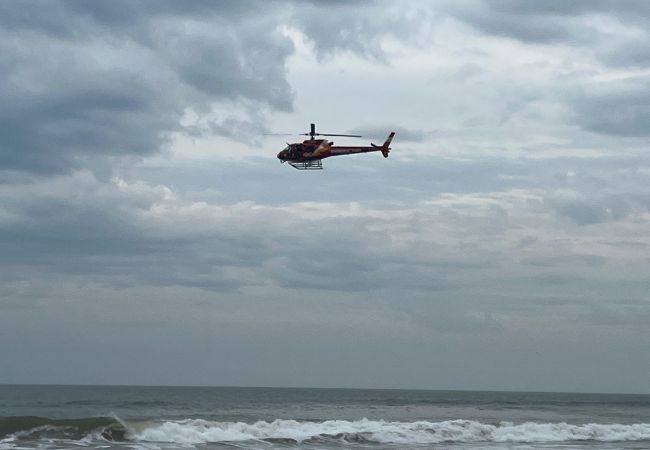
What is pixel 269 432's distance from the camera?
4541 centimetres

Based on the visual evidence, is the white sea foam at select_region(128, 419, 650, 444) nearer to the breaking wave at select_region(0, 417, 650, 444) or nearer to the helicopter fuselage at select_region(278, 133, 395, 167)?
the breaking wave at select_region(0, 417, 650, 444)

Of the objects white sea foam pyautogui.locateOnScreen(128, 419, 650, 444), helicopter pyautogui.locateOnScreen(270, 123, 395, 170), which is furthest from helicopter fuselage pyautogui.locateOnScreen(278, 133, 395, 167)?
white sea foam pyautogui.locateOnScreen(128, 419, 650, 444)

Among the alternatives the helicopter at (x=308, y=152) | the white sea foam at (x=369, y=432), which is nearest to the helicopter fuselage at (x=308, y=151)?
the helicopter at (x=308, y=152)

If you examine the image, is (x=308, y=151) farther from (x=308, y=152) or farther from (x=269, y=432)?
(x=269, y=432)

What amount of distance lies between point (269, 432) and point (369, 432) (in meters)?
5.32

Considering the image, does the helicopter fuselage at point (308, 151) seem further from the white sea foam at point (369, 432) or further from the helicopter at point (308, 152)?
the white sea foam at point (369, 432)

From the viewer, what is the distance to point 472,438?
47719 mm

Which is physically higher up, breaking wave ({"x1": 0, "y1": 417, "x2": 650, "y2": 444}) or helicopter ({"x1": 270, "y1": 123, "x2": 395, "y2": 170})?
helicopter ({"x1": 270, "y1": 123, "x2": 395, "y2": 170})

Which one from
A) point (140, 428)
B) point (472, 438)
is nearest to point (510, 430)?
point (472, 438)

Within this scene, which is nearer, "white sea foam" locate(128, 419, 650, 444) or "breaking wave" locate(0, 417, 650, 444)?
"breaking wave" locate(0, 417, 650, 444)

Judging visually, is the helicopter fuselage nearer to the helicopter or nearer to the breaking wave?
the helicopter

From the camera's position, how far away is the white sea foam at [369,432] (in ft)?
144

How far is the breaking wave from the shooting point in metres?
43.0

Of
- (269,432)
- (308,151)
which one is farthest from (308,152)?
(269,432)
